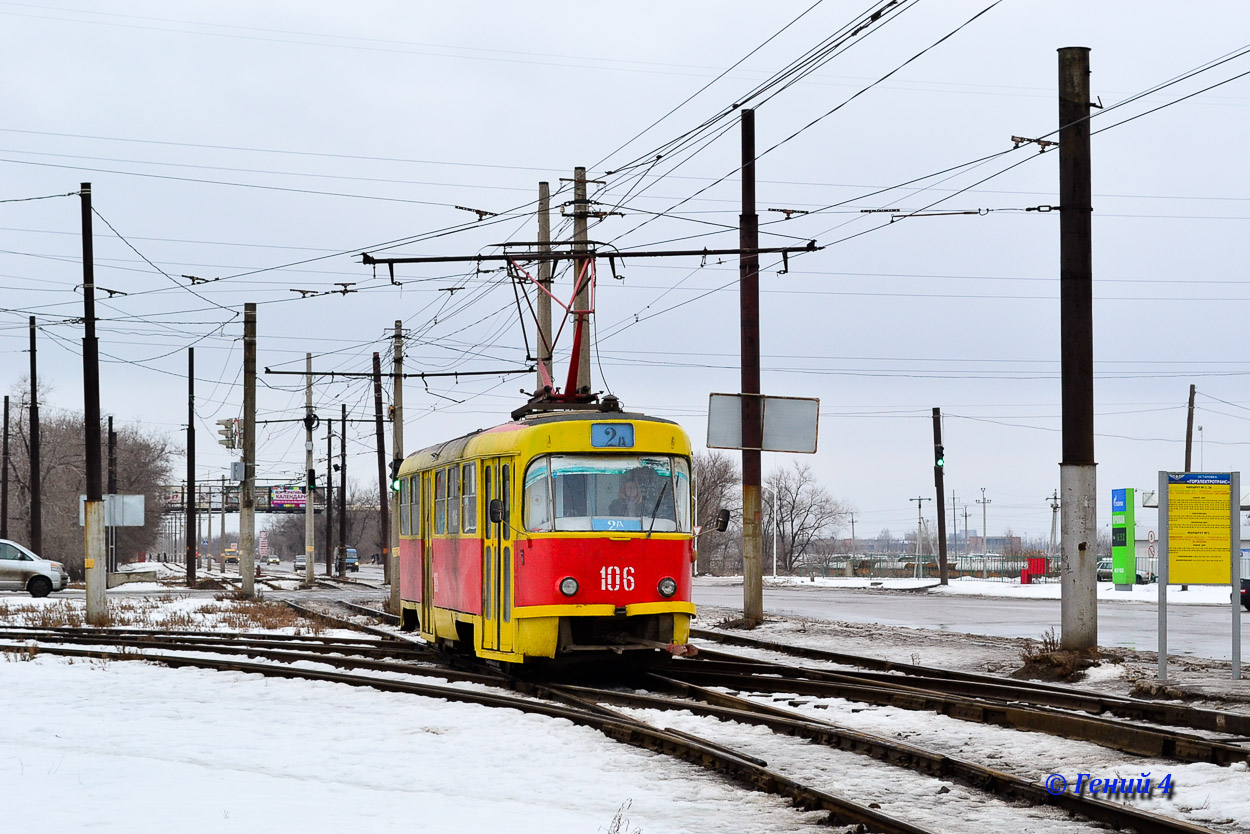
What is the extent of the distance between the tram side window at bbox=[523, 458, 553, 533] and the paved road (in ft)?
31.6

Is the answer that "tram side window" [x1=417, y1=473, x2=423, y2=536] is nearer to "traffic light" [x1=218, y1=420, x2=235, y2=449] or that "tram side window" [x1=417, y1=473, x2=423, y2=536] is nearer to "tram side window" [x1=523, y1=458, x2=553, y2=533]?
"tram side window" [x1=523, y1=458, x2=553, y2=533]

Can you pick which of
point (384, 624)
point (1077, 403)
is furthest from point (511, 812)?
point (384, 624)

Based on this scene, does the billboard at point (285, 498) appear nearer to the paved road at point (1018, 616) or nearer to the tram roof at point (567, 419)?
the paved road at point (1018, 616)

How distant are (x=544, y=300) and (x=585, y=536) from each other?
13.0 metres

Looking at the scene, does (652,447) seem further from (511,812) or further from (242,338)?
(242,338)

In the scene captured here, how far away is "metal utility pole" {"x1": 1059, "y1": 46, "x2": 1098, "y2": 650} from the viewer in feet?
57.6

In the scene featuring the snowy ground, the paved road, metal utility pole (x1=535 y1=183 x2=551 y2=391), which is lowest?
the paved road

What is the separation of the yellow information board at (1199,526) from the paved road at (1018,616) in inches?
154

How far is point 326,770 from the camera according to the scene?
10102mm

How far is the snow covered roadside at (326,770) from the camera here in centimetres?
793

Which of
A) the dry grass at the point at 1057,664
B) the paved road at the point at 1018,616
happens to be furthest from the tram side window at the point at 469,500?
the paved road at the point at 1018,616

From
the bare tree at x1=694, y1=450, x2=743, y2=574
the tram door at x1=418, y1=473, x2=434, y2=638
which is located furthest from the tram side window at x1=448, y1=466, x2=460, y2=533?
the bare tree at x1=694, y1=450, x2=743, y2=574

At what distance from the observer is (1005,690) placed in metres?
14.4

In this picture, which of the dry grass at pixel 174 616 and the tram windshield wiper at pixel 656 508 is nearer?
the tram windshield wiper at pixel 656 508
